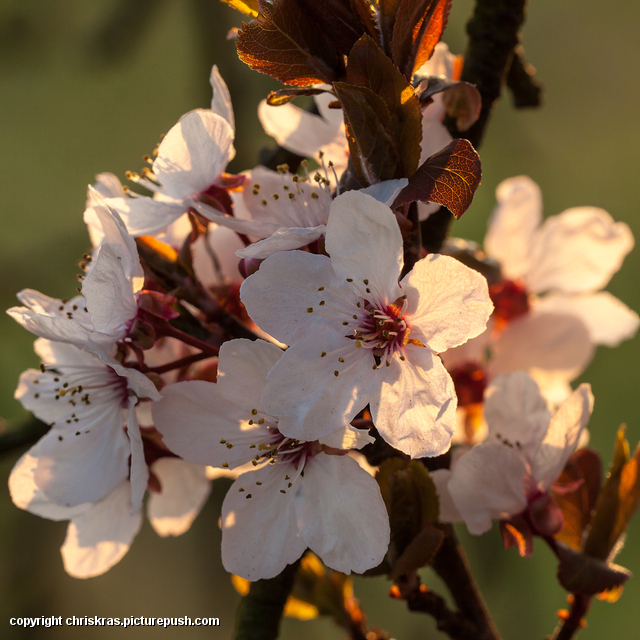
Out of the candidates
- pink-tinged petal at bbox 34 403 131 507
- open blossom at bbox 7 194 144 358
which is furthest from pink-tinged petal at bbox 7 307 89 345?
pink-tinged petal at bbox 34 403 131 507

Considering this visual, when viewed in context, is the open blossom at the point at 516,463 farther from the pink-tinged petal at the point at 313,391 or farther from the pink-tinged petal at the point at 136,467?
the pink-tinged petal at the point at 136,467

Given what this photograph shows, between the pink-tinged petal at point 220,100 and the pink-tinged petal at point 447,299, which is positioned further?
the pink-tinged petal at point 220,100

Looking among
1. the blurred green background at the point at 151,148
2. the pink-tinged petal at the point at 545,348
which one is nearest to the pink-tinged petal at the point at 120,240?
the pink-tinged petal at the point at 545,348

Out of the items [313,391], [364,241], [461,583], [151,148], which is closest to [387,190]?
[364,241]

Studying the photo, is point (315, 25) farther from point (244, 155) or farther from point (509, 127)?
point (509, 127)

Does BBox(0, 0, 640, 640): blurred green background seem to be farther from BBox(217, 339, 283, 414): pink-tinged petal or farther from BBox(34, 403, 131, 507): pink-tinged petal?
BBox(217, 339, 283, 414): pink-tinged petal

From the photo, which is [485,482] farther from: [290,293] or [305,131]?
[305,131]

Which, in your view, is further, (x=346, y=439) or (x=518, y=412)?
(x=518, y=412)
